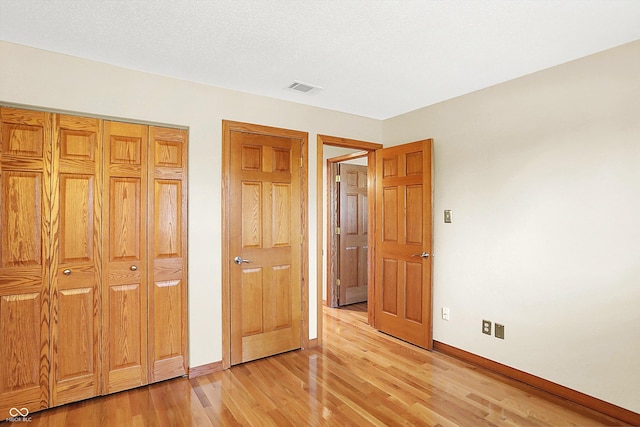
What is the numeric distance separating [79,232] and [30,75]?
1.09 m

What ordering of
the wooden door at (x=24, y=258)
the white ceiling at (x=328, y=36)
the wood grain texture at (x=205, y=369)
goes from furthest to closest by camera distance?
the wood grain texture at (x=205, y=369), the wooden door at (x=24, y=258), the white ceiling at (x=328, y=36)

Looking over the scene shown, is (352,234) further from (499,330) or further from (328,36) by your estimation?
(328,36)

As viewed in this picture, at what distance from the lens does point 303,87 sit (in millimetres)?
2994

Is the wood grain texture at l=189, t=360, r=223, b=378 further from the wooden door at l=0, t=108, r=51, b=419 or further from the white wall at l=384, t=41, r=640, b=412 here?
the white wall at l=384, t=41, r=640, b=412

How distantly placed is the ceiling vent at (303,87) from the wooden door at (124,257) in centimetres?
126

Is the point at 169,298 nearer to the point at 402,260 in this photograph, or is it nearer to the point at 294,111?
the point at 294,111

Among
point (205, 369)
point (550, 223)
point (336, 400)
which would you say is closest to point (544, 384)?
point (550, 223)

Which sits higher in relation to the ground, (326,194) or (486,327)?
(326,194)

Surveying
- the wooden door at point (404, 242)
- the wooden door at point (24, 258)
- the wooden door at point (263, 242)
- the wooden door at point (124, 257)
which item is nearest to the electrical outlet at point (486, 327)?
the wooden door at point (404, 242)

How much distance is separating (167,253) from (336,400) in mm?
1731

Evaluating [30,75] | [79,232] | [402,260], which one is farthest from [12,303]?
[402,260]

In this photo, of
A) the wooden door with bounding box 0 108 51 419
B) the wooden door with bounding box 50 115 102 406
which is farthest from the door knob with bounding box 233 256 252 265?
the wooden door with bounding box 0 108 51 419

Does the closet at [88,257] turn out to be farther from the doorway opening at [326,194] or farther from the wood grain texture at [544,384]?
the wood grain texture at [544,384]

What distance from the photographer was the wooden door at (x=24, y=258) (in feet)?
7.23
